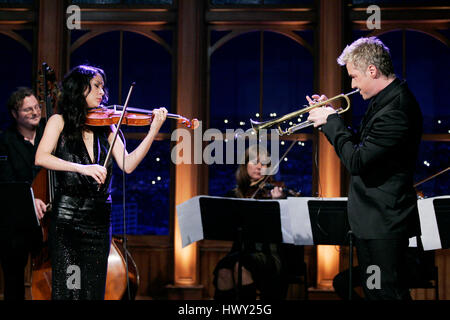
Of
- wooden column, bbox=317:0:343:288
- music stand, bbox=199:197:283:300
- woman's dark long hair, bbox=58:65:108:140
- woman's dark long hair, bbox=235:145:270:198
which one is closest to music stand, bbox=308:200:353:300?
music stand, bbox=199:197:283:300

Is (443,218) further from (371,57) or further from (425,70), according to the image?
(425,70)

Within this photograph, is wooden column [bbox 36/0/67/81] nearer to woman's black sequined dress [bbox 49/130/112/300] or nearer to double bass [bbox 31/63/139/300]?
double bass [bbox 31/63/139/300]

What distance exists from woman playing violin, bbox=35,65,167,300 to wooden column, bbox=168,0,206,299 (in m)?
2.30

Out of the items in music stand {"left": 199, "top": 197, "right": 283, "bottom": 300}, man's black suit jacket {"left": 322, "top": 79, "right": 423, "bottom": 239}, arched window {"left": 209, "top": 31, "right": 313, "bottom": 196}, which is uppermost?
arched window {"left": 209, "top": 31, "right": 313, "bottom": 196}

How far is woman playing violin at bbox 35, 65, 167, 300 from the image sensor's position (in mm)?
2918

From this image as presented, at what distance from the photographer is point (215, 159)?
562 centimetres

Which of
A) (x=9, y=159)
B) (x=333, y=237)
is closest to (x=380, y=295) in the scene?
(x=333, y=237)

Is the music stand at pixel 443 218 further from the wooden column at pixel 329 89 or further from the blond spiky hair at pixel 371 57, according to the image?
the wooden column at pixel 329 89

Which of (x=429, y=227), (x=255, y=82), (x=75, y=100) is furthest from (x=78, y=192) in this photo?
(x=255, y=82)

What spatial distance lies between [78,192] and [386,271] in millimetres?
1662

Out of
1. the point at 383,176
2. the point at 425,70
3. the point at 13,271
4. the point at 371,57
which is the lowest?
the point at 13,271

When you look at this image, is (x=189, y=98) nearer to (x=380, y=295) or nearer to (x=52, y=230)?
(x=52, y=230)

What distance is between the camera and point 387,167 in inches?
98.5

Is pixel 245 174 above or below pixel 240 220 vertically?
above
